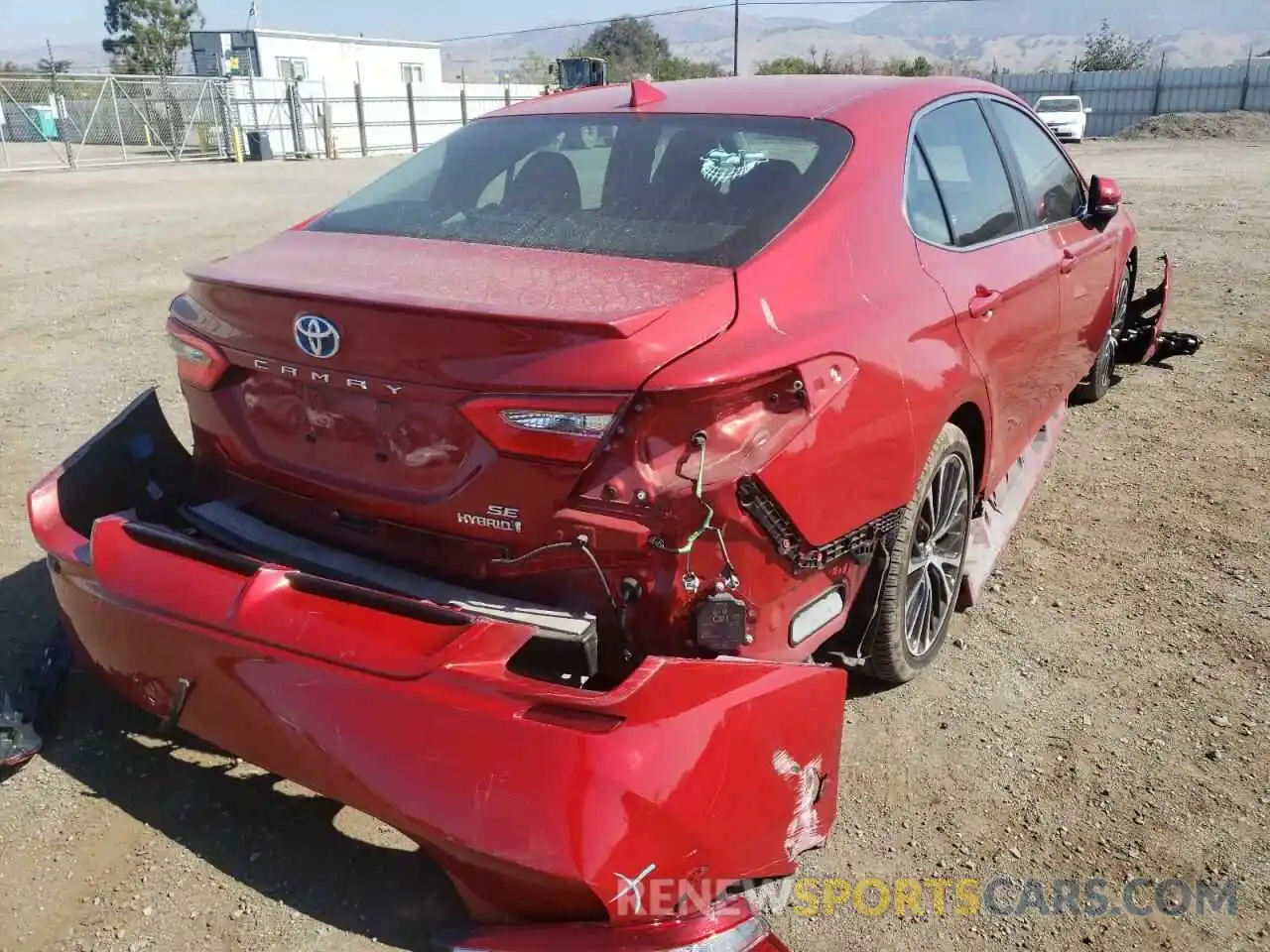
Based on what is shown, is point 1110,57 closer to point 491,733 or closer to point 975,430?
point 975,430

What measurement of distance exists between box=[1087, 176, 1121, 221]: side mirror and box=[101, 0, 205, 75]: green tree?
182ft

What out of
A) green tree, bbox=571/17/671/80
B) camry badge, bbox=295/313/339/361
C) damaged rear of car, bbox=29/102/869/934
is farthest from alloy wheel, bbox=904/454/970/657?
green tree, bbox=571/17/671/80

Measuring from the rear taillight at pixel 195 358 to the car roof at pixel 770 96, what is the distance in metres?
1.45

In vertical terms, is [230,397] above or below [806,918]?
above

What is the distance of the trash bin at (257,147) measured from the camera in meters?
26.9

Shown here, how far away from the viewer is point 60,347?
7156 mm

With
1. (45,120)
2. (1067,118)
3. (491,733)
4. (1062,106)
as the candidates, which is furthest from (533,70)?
(491,733)

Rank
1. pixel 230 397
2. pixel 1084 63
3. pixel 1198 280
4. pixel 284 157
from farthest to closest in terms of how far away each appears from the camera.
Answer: pixel 1084 63 → pixel 284 157 → pixel 1198 280 → pixel 230 397

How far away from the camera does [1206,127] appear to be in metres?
33.7

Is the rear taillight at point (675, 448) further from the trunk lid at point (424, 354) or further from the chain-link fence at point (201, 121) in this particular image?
the chain-link fence at point (201, 121)

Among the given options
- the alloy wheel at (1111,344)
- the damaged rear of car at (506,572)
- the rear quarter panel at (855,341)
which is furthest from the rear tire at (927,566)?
the alloy wheel at (1111,344)

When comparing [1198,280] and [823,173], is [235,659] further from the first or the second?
[1198,280]

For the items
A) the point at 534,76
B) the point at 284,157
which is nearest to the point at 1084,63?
the point at 534,76

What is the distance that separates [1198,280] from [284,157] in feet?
80.7
